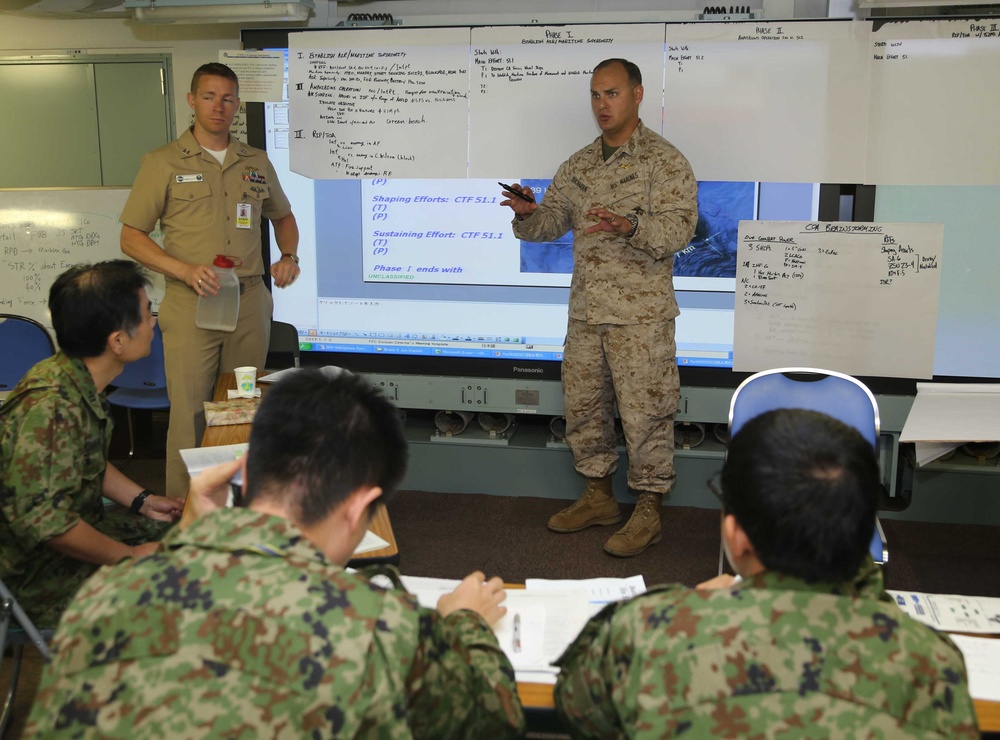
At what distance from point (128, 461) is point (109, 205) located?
4.27ft

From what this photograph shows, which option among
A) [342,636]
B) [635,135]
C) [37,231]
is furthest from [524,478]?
[342,636]

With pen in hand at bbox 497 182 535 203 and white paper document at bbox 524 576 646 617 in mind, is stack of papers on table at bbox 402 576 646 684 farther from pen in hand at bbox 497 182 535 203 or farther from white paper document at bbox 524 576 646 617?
pen in hand at bbox 497 182 535 203

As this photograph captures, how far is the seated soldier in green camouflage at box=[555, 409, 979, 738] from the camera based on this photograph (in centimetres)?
105

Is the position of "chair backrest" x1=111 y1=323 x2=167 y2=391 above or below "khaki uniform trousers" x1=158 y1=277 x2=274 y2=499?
below

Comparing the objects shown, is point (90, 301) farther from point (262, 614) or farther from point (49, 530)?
point (262, 614)

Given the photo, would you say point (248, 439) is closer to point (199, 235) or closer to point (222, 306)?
point (222, 306)

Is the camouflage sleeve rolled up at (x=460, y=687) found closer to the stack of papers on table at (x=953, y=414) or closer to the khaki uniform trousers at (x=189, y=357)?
the stack of papers on table at (x=953, y=414)

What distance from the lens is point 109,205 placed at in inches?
183

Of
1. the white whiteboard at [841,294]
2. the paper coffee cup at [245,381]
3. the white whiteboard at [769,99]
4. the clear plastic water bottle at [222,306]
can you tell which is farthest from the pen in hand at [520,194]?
the paper coffee cup at [245,381]

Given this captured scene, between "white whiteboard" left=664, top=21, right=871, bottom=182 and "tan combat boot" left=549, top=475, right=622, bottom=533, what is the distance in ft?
4.47

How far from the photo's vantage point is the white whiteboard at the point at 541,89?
12.6 feet

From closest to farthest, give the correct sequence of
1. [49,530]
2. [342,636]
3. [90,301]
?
[342,636] < [49,530] < [90,301]

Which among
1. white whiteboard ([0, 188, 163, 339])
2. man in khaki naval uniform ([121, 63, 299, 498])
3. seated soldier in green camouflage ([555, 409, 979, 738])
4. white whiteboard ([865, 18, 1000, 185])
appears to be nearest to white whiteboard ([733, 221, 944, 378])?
white whiteboard ([865, 18, 1000, 185])

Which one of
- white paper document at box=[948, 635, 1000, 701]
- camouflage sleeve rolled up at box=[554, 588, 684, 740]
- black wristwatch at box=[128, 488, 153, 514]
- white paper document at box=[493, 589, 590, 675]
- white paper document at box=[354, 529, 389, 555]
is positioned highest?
camouflage sleeve rolled up at box=[554, 588, 684, 740]
